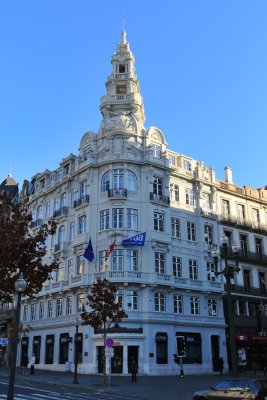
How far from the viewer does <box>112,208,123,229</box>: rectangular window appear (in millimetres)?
44000

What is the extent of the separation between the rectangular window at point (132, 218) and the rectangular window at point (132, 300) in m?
6.01

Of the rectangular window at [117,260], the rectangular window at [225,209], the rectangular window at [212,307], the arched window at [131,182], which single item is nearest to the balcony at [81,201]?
the arched window at [131,182]

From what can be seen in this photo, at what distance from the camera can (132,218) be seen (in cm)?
4466

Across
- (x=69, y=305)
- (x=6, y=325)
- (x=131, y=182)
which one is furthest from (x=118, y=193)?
(x=6, y=325)

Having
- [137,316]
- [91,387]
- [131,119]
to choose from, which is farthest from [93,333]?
[131,119]

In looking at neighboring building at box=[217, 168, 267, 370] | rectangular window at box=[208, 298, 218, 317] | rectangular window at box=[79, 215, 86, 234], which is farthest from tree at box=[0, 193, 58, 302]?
neighboring building at box=[217, 168, 267, 370]

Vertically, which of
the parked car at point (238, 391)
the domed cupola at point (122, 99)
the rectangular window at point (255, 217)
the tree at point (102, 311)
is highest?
the domed cupola at point (122, 99)

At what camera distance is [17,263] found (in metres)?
18.3

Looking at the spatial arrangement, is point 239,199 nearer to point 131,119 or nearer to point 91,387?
point 131,119

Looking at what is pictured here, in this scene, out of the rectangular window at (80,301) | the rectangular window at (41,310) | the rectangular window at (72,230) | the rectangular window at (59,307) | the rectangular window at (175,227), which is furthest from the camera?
the rectangular window at (41,310)

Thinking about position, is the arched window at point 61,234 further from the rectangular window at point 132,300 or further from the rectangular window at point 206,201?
the rectangular window at point 206,201

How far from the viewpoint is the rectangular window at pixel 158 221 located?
4559cm

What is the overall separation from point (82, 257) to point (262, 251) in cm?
2270

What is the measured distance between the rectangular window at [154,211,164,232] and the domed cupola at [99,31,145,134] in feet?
28.3
